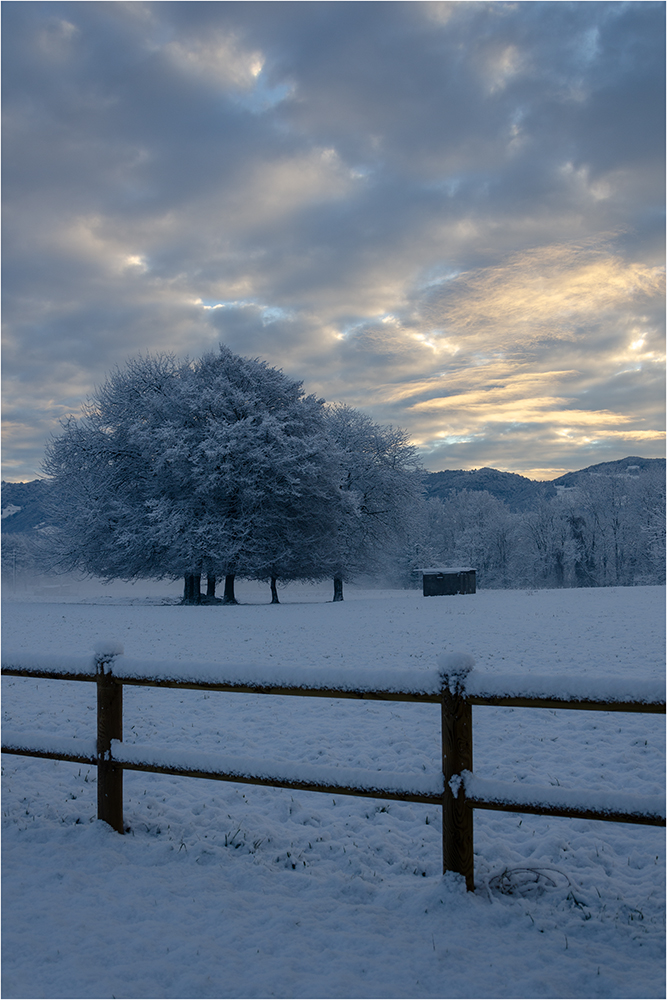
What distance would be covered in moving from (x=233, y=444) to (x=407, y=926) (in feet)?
85.2

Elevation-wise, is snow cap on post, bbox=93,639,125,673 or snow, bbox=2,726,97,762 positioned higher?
snow cap on post, bbox=93,639,125,673

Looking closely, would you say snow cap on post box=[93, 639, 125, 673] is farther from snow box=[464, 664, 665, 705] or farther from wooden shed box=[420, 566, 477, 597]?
wooden shed box=[420, 566, 477, 597]

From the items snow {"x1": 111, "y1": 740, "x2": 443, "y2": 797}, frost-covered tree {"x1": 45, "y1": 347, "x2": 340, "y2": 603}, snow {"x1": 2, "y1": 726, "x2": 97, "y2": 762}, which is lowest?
snow {"x1": 2, "y1": 726, "x2": 97, "y2": 762}

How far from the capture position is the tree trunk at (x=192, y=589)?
1275 inches

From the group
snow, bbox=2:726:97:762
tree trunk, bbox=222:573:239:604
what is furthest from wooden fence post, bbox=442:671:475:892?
tree trunk, bbox=222:573:239:604

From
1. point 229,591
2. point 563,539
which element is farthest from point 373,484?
point 563,539

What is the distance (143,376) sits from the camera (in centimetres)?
3428

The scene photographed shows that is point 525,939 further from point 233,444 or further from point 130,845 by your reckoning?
point 233,444

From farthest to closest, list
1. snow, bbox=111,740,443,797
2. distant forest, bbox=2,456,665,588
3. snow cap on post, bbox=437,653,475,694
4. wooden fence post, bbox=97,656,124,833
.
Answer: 1. distant forest, bbox=2,456,665,588
2. wooden fence post, bbox=97,656,124,833
3. snow, bbox=111,740,443,797
4. snow cap on post, bbox=437,653,475,694

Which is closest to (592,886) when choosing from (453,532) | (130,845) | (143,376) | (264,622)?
(130,845)

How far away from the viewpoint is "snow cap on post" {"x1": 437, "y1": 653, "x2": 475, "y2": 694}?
12.0ft

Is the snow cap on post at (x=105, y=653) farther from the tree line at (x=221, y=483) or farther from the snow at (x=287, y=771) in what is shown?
the tree line at (x=221, y=483)

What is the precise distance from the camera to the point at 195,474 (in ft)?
95.2

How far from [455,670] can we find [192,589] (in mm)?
30376
